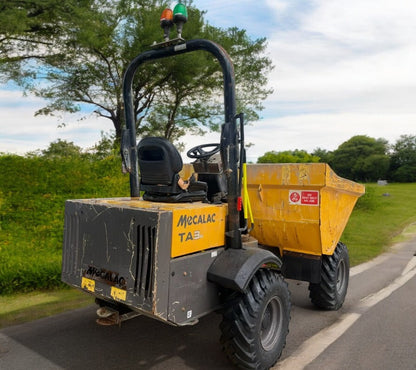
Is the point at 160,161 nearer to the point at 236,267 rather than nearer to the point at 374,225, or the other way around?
the point at 236,267

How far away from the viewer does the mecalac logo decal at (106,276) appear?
11.1 feet

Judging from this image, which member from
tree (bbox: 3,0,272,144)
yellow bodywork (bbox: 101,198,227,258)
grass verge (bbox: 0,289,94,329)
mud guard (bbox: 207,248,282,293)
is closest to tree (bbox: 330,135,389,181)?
tree (bbox: 3,0,272,144)

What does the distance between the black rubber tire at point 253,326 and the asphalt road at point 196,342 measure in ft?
A: 0.90

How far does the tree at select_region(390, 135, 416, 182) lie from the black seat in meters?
51.4

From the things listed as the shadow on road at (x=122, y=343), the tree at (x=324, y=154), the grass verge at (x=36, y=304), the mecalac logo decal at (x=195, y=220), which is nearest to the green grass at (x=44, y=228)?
the grass verge at (x=36, y=304)

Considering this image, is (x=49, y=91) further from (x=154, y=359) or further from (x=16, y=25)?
(x=154, y=359)

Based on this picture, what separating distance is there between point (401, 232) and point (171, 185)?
41.1ft

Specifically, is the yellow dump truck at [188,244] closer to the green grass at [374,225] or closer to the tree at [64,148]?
the green grass at [374,225]

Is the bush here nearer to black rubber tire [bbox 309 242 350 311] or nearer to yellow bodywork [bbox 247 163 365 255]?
yellow bodywork [bbox 247 163 365 255]

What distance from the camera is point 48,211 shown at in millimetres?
Result: 9703

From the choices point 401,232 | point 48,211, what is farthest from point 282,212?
point 401,232

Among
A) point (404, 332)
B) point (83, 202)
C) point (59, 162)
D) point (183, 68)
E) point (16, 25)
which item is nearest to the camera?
point (83, 202)

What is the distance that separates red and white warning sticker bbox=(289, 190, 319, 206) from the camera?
4.61 m

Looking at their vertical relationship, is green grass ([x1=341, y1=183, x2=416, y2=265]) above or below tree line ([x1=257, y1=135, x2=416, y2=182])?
below
